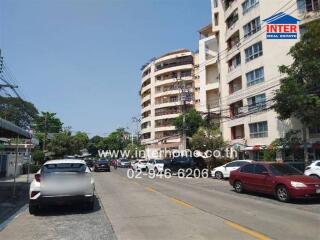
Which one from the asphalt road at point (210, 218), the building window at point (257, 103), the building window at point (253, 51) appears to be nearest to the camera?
the asphalt road at point (210, 218)

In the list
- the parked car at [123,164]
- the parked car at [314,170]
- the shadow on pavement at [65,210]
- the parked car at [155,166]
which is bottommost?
the shadow on pavement at [65,210]

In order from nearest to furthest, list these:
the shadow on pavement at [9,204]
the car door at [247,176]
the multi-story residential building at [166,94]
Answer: the shadow on pavement at [9,204] → the car door at [247,176] → the multi-story residential building at [166,94]

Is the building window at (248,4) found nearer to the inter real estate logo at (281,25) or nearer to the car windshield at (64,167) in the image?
the inter real estate logo at (281,25)

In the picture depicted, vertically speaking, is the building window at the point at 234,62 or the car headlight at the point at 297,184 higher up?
the building window at the point at 234,62

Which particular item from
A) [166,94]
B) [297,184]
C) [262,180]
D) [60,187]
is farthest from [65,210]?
[166,94]

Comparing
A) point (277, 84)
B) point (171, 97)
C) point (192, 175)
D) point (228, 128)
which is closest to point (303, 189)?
point (192, 175)

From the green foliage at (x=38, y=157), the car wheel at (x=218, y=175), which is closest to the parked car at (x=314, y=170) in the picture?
the car wheel at (x=218, y=175)

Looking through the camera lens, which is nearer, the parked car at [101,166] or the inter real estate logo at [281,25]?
the inter real estate logo at [281,25]

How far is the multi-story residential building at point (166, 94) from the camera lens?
8475 centimetres

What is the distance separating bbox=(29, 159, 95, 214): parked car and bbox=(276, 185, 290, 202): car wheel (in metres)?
7.38

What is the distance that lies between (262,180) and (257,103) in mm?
25718

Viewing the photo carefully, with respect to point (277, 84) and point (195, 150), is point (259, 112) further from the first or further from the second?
point (195, 150)

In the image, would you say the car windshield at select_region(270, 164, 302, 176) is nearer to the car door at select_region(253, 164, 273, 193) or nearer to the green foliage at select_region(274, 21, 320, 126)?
the car door at select_region(253, 164, 273, 193)

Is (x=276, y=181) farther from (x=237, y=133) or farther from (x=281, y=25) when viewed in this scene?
(x=237, y=133)
